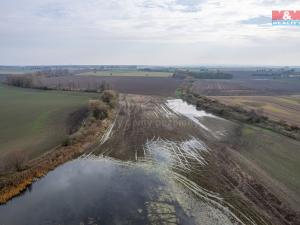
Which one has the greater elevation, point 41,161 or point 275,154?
point 41,161

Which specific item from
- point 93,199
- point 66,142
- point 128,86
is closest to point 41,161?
point 66,142

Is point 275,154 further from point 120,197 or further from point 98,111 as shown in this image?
point 98,111

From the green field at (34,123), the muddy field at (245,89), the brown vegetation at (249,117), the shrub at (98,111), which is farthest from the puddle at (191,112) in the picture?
the muddy field at (245,89)

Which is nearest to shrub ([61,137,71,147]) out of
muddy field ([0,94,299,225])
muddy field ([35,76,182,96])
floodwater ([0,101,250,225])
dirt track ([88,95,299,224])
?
muddy field ([0,94,299,225])

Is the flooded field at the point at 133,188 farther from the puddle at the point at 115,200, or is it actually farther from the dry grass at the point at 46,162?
the dry grass at the point at 46,162

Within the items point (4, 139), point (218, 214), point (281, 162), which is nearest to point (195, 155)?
point (281, 162)

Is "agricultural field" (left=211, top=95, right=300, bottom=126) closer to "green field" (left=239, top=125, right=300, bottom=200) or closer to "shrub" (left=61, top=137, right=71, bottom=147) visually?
"green field" (left=239, top=125, right=300, bottom=200)

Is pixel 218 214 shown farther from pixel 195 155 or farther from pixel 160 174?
pixel 195 155
